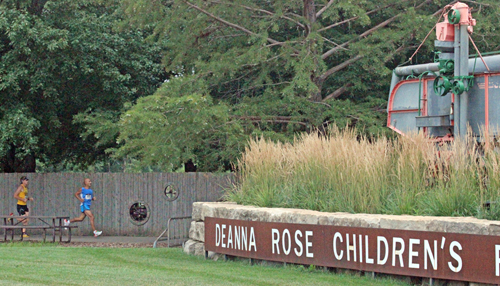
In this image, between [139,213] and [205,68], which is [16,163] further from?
[205,68]

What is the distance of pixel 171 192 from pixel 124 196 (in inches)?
51.4

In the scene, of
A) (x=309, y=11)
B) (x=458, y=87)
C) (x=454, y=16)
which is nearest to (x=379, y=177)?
(x=458, y=87)

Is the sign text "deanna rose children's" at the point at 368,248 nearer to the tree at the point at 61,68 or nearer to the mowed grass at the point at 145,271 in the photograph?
the mowed grass at the point at 145,271

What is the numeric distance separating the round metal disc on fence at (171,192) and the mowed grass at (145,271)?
5383 millimetres

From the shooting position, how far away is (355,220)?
863 centimetres

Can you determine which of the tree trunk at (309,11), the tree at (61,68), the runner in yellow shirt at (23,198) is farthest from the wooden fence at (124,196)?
the tree trunk at (309,11)

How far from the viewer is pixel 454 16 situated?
9.30 meters

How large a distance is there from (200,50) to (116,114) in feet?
10.7

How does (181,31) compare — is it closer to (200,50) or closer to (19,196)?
(200,50)

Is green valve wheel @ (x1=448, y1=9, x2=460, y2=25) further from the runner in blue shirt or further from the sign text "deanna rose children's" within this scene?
the runner in blue shirt

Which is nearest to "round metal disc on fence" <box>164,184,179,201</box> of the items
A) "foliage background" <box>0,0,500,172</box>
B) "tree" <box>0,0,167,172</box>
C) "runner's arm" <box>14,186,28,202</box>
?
"foliage background" <box>0,0,500,172</box>

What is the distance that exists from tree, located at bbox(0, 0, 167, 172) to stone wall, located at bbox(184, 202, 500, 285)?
7029mm

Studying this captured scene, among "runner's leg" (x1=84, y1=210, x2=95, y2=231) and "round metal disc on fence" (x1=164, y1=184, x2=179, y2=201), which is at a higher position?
"round metal disc on fence" (x1=164, y1=184, x2=179, y2=201)

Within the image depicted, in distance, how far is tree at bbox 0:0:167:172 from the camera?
17281 mm
